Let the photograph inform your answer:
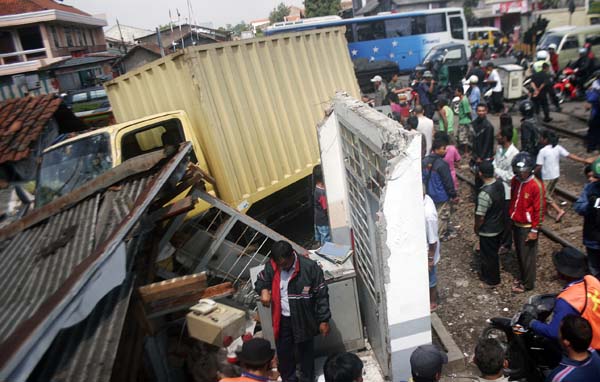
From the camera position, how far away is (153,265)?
13.1 feet

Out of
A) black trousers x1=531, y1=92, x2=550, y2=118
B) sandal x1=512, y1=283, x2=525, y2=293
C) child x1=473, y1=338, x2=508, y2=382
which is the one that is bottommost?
sandal x1=512, y1=283, x2=525, y2=293

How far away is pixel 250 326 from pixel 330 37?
584 cm

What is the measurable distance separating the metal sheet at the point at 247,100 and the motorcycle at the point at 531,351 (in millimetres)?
3789

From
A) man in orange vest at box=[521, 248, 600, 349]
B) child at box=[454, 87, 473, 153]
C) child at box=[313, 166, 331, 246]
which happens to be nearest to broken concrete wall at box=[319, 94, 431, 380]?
man in orange vest at box=[521, 248, 600, 349]

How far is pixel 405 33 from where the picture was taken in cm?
2292

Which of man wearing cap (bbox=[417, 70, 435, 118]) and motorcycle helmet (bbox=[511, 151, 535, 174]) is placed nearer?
motorcycle helmet (bbox=[511, 151, 535, 174])

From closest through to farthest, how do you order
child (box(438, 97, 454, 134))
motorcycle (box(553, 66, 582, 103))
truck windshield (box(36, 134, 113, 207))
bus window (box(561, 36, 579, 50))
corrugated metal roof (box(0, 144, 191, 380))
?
corrugated metal roof (box(0, 144, 191, 380)), truck windshield (box(36, 134, 113, 207)), child (box(438, 97, 454, 134)), motorcycle (box(553, 66, 582, 103)), bus window (box(561, 36, 579, 50))

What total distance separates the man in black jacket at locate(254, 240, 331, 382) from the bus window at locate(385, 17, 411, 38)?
71.3 ft

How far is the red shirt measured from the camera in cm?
473

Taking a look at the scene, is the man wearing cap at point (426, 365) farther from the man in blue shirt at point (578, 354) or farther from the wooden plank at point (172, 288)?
the wooden plank at point (172, 288)

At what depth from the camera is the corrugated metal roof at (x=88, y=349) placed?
209 centimetres

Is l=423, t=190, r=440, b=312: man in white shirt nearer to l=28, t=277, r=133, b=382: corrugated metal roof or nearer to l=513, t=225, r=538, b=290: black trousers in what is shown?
l=513, t=225, r=538, b=290: black trousers

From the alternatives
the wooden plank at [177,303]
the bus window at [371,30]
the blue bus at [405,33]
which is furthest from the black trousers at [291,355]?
the bus window at [371,30]

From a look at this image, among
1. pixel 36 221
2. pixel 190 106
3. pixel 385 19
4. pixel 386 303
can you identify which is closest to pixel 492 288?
pixel 386 303
